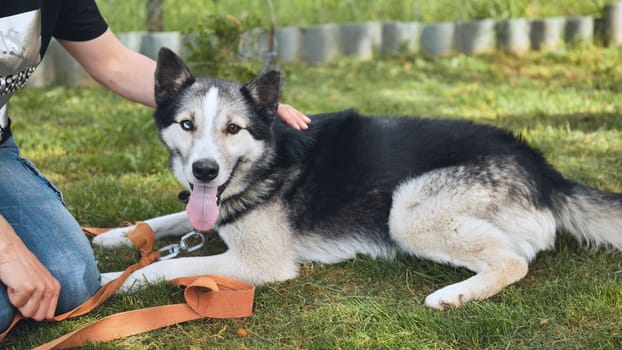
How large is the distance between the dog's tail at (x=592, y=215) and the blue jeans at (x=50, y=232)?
2.20 metres

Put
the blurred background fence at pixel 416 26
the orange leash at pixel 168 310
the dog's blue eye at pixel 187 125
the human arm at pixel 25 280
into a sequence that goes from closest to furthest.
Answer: the human arm at pixel 25 280
the orange leash at pixel 168 310
the dog's blue eye at pixel 187 125
the blurred background fence at pixel 416 26

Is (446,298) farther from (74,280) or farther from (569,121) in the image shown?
(569,121)

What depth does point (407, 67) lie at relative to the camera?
848 cm

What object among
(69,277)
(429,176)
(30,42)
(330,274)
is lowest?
(330,274)

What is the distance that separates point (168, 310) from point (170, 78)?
1.07 m

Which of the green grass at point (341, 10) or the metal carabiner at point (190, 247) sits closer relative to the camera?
the metal carabiner at point (190, 247)

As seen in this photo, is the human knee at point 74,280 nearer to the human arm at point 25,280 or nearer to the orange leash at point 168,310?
the orange leash at point 168,310

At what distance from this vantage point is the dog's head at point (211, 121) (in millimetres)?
2951

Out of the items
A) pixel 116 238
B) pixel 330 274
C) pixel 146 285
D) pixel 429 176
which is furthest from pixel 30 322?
pixel 429 176

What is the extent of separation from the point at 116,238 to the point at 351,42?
598 cm

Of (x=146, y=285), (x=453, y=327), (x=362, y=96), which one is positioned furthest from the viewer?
(x=362, y=96)

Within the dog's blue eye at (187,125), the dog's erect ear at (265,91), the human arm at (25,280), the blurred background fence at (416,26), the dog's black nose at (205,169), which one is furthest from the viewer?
the blurred background fence at (416,26)

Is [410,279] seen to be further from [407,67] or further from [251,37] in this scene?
[407,67]

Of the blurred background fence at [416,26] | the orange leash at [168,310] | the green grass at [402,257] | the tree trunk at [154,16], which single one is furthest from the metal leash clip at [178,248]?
the tree trunk at [154,16]
